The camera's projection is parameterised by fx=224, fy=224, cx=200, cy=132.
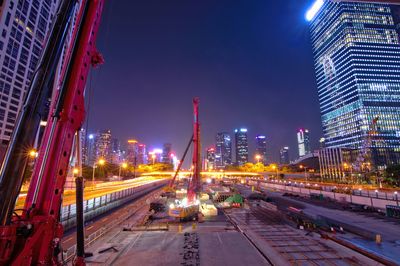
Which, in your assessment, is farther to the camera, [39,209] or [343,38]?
[343,38]

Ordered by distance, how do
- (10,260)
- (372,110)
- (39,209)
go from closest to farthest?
(10,260) < (39,209) < (372,110)

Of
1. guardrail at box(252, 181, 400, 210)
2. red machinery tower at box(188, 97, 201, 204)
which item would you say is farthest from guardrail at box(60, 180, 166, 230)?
guardrail at box(252, 181, 400, 210)

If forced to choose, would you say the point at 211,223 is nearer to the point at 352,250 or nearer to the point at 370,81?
the point at 352,250

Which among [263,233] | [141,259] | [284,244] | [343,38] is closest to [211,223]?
[263,233]

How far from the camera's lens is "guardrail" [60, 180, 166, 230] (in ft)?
108

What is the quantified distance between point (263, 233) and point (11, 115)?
328 ft

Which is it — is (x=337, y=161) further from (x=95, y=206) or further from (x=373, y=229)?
(x=95, y=206)

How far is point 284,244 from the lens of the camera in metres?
24.1

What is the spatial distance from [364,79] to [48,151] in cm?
20870

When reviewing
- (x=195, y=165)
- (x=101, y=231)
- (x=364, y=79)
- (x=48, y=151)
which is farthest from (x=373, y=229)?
(x=364, y=79)

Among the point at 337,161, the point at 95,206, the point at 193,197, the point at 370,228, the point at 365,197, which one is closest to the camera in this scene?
the point at 370,228

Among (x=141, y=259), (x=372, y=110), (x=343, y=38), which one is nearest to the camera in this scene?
(x=141, y=259)

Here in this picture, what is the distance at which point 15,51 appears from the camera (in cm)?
8500

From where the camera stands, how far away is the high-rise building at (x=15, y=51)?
7981 cm
